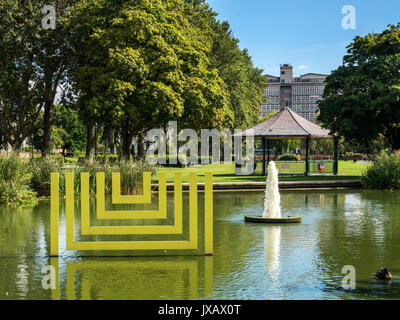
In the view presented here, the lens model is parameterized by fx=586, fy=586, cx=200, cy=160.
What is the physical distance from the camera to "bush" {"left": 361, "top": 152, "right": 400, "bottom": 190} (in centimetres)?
2680

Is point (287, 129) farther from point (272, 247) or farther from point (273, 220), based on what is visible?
point (272, 247)

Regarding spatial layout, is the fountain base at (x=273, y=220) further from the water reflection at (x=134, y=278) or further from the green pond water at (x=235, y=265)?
the water reflection at (x=134, y=278)

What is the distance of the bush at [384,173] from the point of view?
87.9 ft

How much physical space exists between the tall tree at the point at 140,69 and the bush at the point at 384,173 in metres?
8.58

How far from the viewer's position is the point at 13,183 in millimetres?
19578

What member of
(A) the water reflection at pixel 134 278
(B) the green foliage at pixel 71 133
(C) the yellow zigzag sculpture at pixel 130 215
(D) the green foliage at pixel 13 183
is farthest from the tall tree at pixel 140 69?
(B) the green foliage at pixel 71 133

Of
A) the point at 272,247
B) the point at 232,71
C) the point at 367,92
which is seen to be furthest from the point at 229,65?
the point at 272,247

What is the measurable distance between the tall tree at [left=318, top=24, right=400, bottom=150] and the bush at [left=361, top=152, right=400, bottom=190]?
16.7 ft

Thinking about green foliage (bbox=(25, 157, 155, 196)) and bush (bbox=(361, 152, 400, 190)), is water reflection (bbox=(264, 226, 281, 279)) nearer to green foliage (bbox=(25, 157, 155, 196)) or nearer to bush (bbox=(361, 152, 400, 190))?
green foliage (bbox=(25, 157, 155, 196))

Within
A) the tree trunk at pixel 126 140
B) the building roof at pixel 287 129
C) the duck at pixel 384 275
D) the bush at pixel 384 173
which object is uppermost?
the building roof at pixel 287 129

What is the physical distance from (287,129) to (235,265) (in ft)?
92.7

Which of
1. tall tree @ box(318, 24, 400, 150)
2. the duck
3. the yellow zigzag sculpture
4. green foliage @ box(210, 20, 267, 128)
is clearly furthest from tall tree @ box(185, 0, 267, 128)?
the duck

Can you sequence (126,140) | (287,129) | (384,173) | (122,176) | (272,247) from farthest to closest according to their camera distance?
1. (287,129)
2. (126,140)
3. (384,173)
4. (122,176)
5. (272,247)

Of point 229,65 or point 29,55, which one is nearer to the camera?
point 29,55
